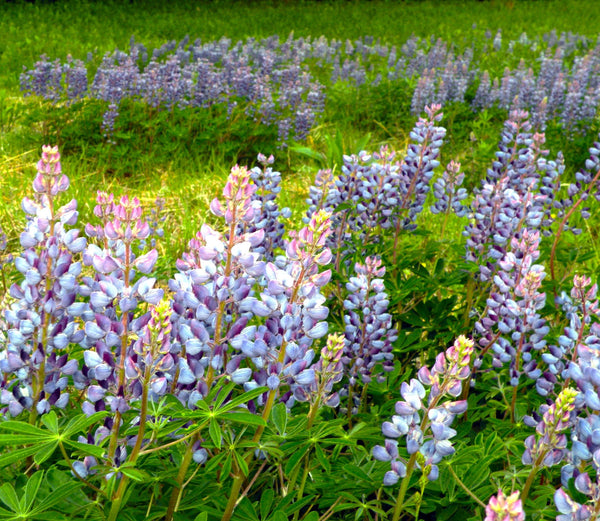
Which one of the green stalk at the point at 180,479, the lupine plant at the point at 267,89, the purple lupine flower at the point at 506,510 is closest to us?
the purple lupine flower at the point at 506,510

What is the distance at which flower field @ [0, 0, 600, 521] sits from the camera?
1356 millimetres

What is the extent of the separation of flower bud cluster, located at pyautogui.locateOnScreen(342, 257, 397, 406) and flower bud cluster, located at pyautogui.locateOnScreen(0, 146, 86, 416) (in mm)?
908

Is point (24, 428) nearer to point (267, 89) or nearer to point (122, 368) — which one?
point (122, 368)

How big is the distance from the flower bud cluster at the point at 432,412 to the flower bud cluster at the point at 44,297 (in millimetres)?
736

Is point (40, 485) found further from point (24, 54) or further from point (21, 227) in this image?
point (24, 54)

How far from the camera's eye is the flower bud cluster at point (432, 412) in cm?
124

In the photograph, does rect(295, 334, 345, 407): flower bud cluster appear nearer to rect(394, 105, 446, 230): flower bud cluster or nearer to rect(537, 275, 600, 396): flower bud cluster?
rect(537, 275, 600, 396): flower bud cluster

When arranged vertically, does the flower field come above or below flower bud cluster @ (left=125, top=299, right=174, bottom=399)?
below

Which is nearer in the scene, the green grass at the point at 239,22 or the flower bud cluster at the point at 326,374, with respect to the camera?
the flower bud cluster at the point at 326,374

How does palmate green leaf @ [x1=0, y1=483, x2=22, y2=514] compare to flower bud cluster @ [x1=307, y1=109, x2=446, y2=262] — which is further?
flower bud cluster @ [x1=307, y1=109, x2=446, y2=262]

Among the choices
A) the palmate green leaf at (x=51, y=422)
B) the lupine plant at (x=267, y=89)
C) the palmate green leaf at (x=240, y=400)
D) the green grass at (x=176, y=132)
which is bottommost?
the green grass at (x=176, y=132)

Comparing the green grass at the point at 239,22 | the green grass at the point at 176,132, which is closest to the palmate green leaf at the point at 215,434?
the green grass at the point at 176,132

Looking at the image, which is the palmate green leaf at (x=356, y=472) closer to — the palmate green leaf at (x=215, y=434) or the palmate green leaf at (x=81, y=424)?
the palmate green leaf at (x=215, y=434)

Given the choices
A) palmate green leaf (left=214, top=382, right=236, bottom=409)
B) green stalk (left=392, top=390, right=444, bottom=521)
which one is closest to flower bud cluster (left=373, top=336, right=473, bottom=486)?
green stalk (left=392, top=390, right=444, bottom=521)
